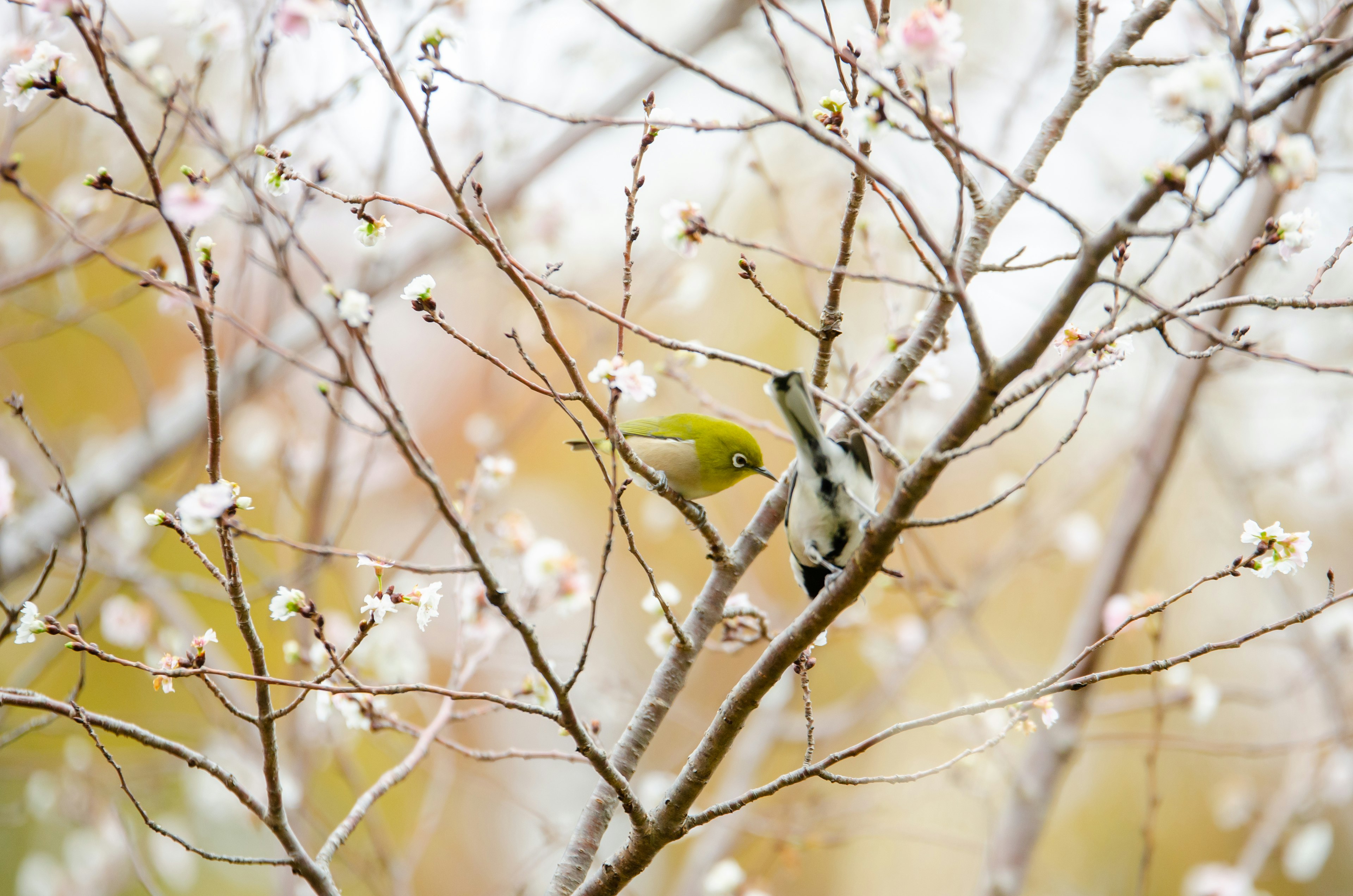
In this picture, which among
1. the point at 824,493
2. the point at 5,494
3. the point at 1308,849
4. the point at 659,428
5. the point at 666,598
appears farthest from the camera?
the point at 1308,849

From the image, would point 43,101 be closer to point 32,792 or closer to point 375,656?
point 375,656

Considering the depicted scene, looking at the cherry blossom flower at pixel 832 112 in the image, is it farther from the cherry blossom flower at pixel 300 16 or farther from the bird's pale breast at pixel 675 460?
the bird's pale breast at pixel 675 460

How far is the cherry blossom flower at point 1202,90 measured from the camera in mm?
1357

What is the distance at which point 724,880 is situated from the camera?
3.62 m

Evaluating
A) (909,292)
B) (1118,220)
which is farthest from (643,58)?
(1118,220)

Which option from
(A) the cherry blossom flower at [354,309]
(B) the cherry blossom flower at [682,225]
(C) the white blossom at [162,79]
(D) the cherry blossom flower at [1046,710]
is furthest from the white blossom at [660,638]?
(C) the white blossom at [162,79]

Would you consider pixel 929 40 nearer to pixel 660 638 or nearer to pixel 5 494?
pixel 660 638

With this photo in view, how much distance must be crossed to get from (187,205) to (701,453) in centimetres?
216

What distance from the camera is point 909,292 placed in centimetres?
417

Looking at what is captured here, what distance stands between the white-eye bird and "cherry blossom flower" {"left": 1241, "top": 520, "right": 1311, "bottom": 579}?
32.8 inches

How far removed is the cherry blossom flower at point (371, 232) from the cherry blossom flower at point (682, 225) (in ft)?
2.08

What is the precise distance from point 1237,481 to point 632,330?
406 centimetres

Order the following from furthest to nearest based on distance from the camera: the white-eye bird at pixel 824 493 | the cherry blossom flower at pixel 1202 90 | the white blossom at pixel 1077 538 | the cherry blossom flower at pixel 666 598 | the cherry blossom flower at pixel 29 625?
the white blossom at pixel 1077 538, the cherry blossom flower at pixel 666 598, the white-eye bird at pixel 824 493, the cherry blossom flower at pixel 29 625, the cherry blossom flower at pixel 1202 90

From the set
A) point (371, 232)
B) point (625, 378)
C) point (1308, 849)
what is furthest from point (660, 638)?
point (1308, 849)
